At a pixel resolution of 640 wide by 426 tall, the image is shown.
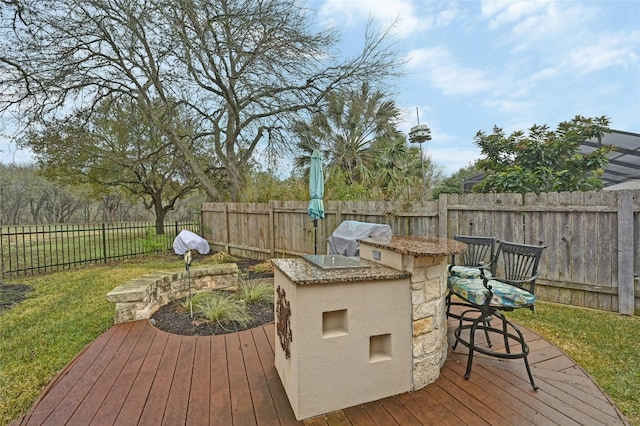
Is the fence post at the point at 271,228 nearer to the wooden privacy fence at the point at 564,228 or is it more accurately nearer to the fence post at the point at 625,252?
the wooden privacy fence at the point at 564,228

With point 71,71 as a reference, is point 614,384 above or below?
below

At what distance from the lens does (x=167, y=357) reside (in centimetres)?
267

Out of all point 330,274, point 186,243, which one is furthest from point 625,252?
point 186,243

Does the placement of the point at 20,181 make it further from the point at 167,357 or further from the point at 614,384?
the point at 614,384

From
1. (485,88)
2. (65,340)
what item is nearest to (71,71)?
(65,340)

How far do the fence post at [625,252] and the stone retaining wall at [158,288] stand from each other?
17.4 feet

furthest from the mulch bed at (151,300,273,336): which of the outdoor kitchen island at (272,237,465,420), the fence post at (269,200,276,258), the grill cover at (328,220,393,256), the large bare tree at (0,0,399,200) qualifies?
the large bare tree at (0,0,399,200)

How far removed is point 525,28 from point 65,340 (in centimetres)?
835

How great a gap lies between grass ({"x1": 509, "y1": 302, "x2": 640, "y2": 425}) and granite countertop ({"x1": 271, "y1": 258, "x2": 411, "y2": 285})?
6.01 feet

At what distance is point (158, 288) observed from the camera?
13.0 ft

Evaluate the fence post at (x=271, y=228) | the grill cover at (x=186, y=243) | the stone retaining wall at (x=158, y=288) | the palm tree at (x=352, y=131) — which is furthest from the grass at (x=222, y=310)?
the palm tree at (x=352, y=131)

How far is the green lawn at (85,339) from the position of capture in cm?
234

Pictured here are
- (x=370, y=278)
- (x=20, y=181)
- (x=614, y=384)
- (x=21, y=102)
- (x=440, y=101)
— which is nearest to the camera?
(x=370, y=278)

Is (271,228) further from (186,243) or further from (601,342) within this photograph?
(601,342)
